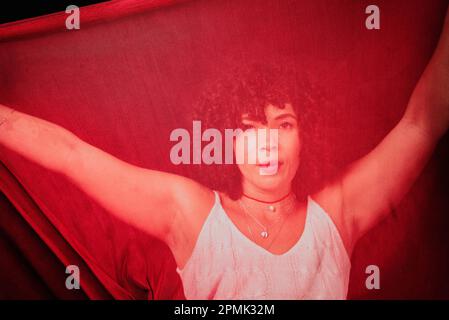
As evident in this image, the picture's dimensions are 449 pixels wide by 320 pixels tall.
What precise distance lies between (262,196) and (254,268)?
356mm

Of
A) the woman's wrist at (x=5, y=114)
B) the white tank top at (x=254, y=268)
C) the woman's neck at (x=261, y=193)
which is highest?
the woman's wrist at (x=5, y=114)

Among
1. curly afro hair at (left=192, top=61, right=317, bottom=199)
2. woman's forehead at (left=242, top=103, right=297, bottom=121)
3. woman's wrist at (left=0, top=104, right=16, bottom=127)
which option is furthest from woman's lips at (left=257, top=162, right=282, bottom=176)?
woman's wrist at (left=0, top=104, right=16, bottom=127)

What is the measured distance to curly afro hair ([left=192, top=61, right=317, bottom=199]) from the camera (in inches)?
106

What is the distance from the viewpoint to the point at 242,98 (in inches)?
106

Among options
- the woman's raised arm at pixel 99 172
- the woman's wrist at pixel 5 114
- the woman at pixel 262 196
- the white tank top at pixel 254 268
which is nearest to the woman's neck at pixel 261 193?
the woman at pixel 262 196

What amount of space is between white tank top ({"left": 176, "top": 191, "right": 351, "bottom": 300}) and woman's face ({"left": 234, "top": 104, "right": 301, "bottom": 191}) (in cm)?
26

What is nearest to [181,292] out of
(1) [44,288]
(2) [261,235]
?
(2) [261,235]

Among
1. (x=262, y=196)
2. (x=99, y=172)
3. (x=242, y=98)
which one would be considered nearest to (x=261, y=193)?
(x=262, y=196)

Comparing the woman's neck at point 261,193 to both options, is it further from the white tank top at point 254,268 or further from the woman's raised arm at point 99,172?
the woman's raised arm at point 99,172

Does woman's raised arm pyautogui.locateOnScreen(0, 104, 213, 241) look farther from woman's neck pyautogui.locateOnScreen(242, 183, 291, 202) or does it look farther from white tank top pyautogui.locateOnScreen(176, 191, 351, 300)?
woman's neck pyautogui.locateOnScreen(242, 183, 291, 202)

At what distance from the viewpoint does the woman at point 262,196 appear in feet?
8.52

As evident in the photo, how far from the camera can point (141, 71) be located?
8.75ft
